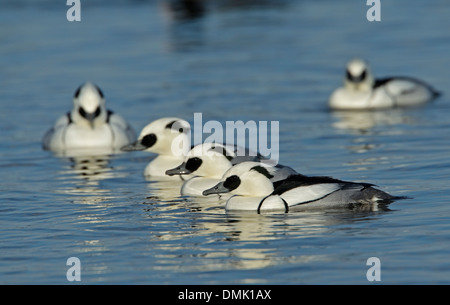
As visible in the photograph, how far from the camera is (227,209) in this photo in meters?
11.7

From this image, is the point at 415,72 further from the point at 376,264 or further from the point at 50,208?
the point at 376,264

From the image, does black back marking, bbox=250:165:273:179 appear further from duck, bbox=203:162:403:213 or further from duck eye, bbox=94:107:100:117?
duck eye, bbox=94:107:100:117

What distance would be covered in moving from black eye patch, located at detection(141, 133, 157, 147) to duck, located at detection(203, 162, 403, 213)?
2943mm

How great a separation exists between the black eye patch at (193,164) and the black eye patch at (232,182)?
4.77 feet

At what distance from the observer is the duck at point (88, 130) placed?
56.3 feet

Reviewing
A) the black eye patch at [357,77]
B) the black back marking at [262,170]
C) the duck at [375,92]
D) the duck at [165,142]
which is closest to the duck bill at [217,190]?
the black back marking at [262,170]

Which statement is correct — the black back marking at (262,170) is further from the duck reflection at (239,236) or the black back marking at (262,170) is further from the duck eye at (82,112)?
the duck eye at (82,112)

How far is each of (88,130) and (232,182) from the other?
6.33m

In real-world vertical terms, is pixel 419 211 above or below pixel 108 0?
below

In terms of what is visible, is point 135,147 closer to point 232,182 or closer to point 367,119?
point 232,182

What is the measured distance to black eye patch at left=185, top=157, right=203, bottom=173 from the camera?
1312cm

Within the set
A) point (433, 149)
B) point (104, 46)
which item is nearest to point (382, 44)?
point (104, 46)
